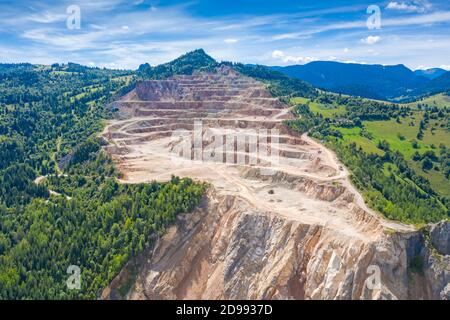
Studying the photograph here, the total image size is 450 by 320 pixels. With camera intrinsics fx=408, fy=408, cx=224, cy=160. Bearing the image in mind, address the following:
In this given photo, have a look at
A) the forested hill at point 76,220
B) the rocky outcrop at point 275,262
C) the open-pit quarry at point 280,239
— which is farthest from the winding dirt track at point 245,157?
the forested hill at point 76,220

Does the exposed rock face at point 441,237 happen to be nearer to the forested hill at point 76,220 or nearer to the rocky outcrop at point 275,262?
the rocky outcrop at point 275,262

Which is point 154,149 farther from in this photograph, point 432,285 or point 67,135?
point 432,285

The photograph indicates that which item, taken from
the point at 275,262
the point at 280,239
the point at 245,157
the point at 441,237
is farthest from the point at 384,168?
the point at 275,262

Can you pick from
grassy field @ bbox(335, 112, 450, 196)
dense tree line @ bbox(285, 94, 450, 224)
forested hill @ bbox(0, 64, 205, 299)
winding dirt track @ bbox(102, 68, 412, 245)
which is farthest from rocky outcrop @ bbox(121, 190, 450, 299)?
grassy field @ bbox(335, 112, 450, 196)

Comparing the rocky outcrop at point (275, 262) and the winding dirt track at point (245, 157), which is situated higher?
the winding dirt track at point (245, 157)
